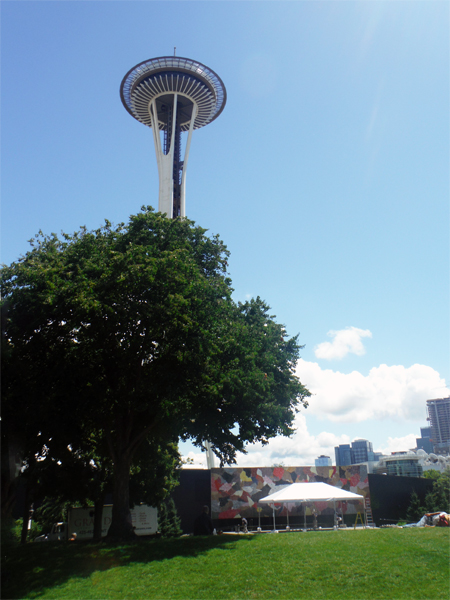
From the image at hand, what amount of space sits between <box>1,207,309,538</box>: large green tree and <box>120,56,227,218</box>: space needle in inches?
1447

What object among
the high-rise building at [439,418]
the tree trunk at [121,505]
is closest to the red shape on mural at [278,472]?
the tree trunk at [121,505]

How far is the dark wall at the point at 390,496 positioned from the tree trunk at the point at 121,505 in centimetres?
2531

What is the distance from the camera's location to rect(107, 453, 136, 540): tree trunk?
1784 cm

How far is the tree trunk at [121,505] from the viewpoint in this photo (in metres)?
17.8

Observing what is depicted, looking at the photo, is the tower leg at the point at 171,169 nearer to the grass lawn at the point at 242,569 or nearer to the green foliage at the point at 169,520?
the green foliage at the point at 169,520

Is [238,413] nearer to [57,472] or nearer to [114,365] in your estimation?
[114,365]

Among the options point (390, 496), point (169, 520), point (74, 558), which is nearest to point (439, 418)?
point (390, 496)

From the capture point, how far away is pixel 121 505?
18.5 metres

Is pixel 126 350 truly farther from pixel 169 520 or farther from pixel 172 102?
pixel 172 102

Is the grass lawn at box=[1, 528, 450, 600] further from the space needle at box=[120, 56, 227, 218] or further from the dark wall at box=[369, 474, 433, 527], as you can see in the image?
the space needle at box=[120, 56, 227, 218]

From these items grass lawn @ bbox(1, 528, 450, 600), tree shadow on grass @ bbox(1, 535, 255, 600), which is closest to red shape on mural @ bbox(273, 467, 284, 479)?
tree shadow on grass @ bbox(1, 535, 255, 600)

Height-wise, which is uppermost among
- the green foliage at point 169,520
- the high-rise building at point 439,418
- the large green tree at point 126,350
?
the high-rise building at point 439,418

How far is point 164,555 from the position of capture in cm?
1450

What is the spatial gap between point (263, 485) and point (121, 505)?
19702 millimetres
